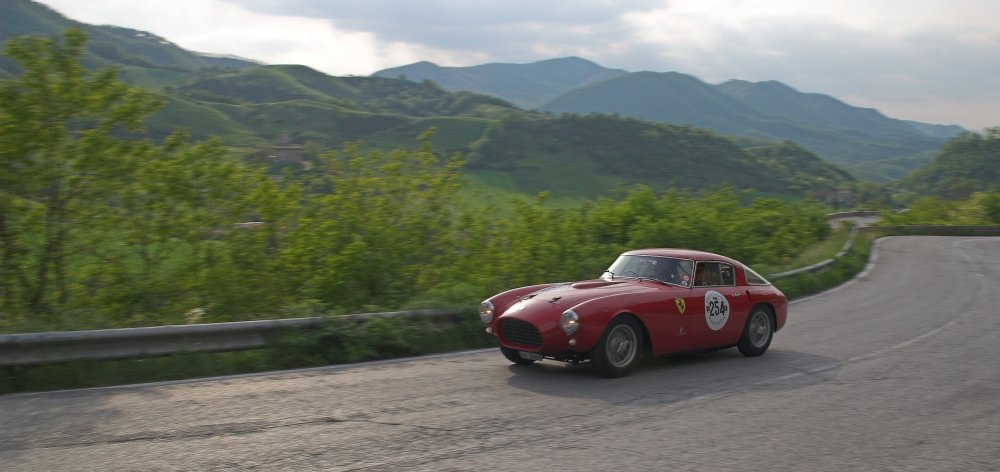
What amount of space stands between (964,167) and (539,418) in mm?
157004

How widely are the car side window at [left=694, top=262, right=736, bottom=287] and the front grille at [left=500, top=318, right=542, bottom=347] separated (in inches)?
94.9

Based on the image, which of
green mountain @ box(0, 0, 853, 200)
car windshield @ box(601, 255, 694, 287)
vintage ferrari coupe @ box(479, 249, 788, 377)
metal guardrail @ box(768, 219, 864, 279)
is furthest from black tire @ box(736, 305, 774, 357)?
green mountain @ box(0, 0, 853, 200)

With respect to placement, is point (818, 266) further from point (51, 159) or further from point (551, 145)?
point (551, 145)

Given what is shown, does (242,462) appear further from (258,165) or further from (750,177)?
(750,177)

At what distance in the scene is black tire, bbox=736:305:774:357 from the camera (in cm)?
1041

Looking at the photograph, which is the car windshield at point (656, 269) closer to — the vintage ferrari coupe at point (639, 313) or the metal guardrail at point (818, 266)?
the vintage ferrari coupe at point (639, 313)


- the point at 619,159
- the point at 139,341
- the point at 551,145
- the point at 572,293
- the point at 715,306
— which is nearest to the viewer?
the point at 139,341

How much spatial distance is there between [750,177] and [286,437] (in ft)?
454

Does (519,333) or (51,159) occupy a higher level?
(51,159)

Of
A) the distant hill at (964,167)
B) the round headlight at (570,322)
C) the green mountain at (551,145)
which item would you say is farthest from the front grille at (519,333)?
the distant hill at (964,167)

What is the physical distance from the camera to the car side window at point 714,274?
390 inches

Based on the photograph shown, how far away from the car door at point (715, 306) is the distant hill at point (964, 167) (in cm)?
12701

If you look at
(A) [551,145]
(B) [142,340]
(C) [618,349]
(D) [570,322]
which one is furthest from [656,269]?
(A) [551,145]

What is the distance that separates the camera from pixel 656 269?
9914 mm
